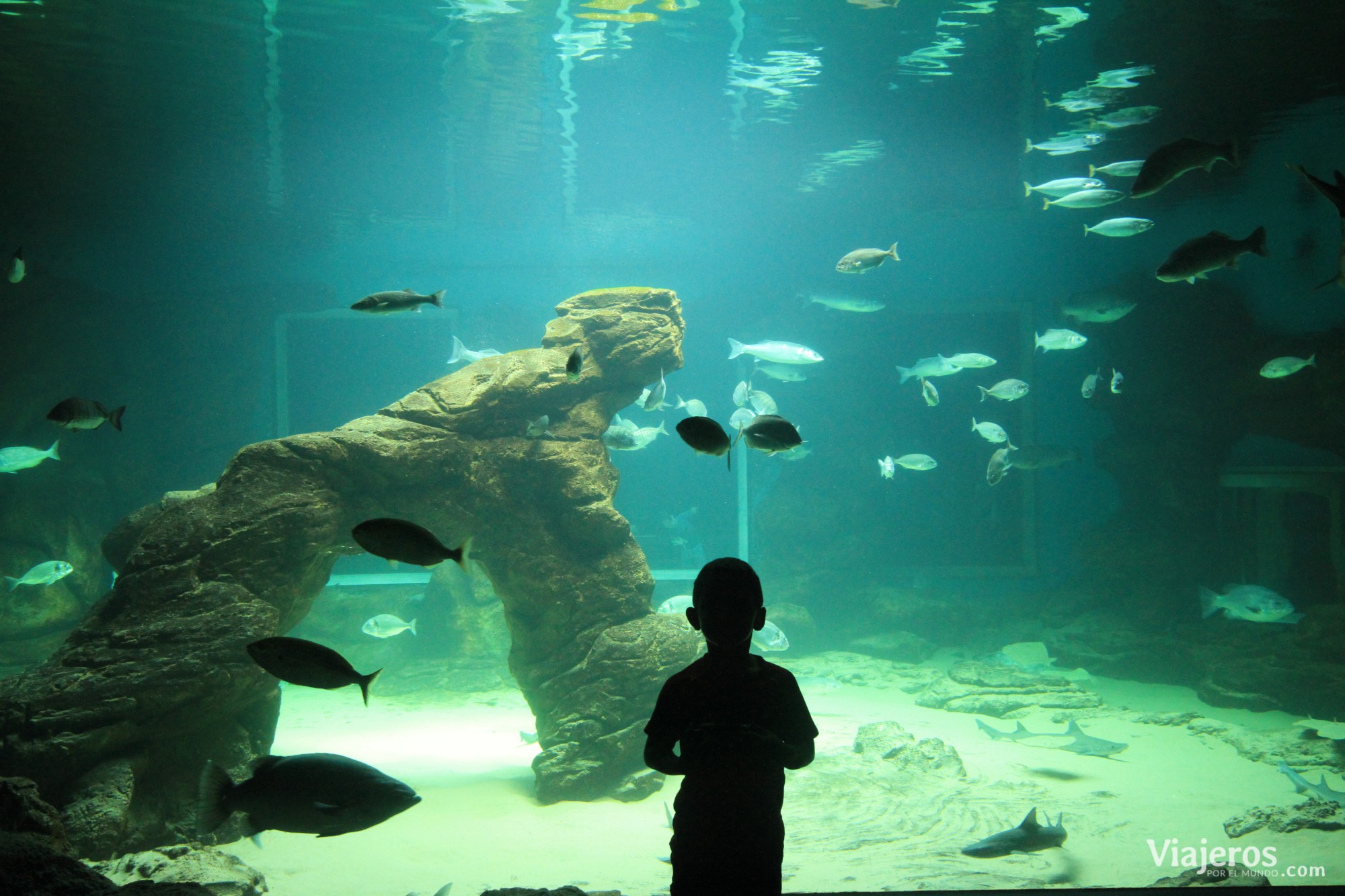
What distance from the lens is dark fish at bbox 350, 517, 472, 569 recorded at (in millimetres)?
3355

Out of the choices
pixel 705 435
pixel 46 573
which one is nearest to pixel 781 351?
pixel 705 435

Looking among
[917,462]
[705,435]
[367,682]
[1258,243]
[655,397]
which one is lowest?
[367,682]

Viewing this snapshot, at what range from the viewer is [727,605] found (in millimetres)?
2102

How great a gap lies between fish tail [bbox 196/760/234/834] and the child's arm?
185 cm

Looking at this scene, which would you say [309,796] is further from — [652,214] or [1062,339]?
[652,214]

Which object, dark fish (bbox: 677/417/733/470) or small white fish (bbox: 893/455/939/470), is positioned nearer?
dark fish (bbox: 677/417/733/470)

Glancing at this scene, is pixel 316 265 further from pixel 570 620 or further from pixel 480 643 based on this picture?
pixel 570 620

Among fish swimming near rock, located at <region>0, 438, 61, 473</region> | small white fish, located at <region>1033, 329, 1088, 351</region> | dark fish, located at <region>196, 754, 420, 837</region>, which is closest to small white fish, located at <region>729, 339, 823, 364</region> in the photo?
small white fish, located at <region>1033, 329, 1088, 351</region>

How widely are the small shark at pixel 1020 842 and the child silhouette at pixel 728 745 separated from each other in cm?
364

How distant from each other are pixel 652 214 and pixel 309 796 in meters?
17.8

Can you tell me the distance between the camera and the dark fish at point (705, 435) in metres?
3.95

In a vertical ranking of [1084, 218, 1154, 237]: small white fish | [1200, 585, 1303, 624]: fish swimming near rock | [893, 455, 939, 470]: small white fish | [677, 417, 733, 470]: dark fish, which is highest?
[1084, 218, 1154, 237]: small white fish

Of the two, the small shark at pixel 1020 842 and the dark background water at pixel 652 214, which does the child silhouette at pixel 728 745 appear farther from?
the dark background water at pixel 652 214

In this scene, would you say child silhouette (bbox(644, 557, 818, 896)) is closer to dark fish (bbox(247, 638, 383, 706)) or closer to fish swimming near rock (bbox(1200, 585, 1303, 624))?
dark fish (bbox(247, 638, 383, 706))
